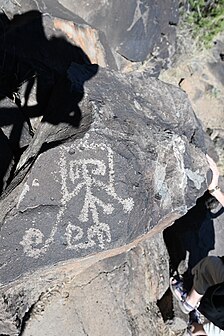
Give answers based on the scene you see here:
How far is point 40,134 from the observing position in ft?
8.50

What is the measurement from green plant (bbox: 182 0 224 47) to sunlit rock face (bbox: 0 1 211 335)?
89.3 inches

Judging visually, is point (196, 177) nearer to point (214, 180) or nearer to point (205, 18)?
point (214, 180)

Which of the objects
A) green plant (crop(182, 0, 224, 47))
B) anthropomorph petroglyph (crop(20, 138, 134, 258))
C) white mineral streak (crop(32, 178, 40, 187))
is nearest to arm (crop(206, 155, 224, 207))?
anthropomorph petroglyph (crop(20, 138, 134, 258))

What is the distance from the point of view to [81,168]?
2.37 m

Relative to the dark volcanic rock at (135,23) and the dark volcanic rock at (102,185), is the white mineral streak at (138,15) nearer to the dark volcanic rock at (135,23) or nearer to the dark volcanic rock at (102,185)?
the dark volcanic rock at (135,23)

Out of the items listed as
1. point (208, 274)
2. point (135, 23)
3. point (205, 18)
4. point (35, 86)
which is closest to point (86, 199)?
point (35, 86)

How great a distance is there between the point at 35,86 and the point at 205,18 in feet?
9.00

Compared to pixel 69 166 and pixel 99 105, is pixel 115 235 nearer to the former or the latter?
pixel 69 166

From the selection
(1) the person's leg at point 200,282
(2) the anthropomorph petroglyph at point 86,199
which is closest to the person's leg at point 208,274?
(1) the person's leg at point 200,282

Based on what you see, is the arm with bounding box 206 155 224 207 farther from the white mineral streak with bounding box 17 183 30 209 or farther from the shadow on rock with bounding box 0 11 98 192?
the white mineral streak with bounding box 17 183 30 209

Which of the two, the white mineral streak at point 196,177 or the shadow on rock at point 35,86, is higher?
the white mineral streak at point 196,177

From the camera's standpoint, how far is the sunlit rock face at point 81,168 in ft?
7.51

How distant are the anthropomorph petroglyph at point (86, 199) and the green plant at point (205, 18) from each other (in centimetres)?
305

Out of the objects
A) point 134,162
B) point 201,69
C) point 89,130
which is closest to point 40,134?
point 89,130
